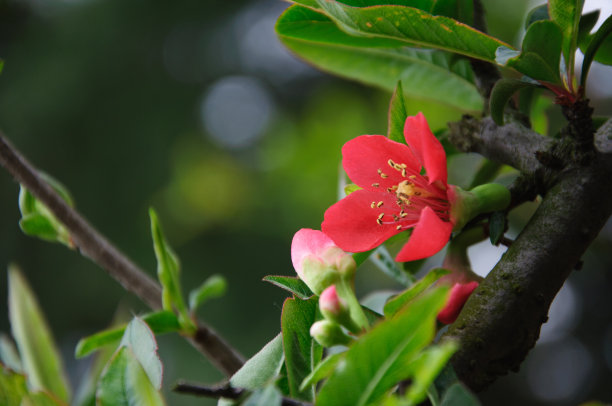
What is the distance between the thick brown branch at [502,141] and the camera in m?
0.48

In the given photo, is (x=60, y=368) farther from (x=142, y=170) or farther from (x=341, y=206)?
(x=142, y=170)

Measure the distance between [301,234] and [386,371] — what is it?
0.16m

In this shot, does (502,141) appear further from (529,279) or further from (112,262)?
(112,262)

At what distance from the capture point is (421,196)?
20.2 inches

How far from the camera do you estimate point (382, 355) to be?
281mm

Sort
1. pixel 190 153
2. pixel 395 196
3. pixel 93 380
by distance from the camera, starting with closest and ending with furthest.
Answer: pixel 395 196, pixel 93 380, pixel 190 153

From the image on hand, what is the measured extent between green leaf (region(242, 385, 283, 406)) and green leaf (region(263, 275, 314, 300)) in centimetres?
12

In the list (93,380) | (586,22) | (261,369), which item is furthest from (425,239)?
(93,380)

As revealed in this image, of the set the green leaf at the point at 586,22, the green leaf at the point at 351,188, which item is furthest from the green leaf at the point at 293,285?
the green leaf at the point at 586,22

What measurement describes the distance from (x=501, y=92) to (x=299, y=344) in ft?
0.87

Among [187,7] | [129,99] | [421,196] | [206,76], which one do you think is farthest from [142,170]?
[421,196]

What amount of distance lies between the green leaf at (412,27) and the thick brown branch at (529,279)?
0.13 m

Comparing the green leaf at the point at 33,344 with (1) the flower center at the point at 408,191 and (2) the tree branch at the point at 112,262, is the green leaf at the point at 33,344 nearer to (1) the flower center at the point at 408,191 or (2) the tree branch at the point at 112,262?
(2) the tree branch at the point at 112,262

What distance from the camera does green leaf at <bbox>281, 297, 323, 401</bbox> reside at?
376mm
